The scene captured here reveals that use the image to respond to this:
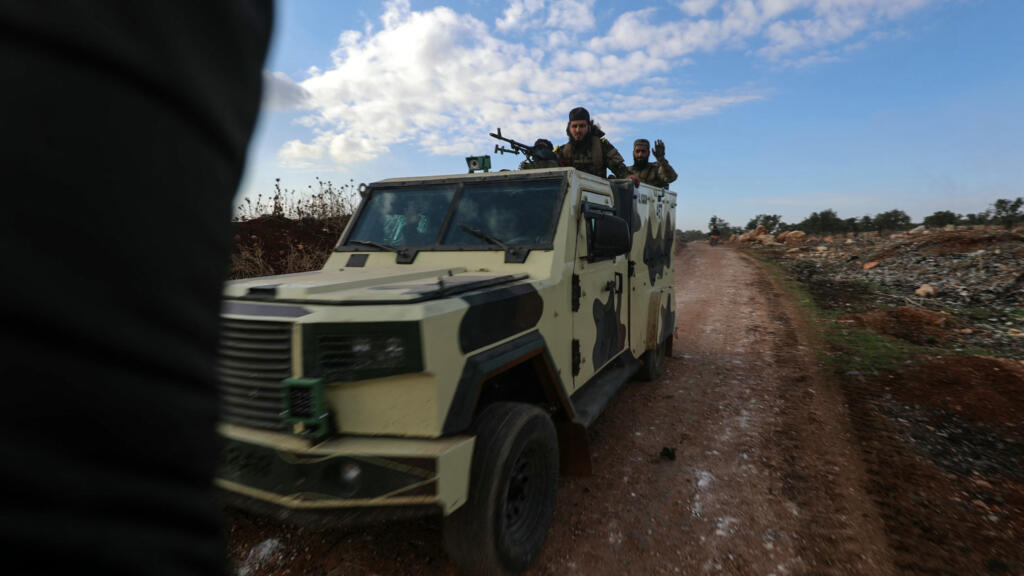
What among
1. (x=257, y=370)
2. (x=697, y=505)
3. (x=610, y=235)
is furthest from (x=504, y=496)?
(x=610, y=235)

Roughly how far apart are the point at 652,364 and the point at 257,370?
433cm

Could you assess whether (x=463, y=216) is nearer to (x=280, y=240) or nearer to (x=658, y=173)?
(x=658, y=173)

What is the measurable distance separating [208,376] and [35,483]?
0.14 metres

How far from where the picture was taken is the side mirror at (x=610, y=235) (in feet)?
11.0

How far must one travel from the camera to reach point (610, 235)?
3.39 metres

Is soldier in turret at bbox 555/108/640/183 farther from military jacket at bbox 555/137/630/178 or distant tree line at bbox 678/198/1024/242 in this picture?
distant tree line at bbox 678/198/1024/242

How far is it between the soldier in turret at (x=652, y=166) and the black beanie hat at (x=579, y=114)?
4.74 feet

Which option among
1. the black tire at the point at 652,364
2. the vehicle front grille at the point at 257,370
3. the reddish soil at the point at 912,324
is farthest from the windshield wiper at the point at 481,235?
the reddish soil at the point at 912,324

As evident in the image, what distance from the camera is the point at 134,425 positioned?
1.25 ft

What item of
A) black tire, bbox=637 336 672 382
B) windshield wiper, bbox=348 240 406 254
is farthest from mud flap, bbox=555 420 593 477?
black tire, bbox=637 336 672 382

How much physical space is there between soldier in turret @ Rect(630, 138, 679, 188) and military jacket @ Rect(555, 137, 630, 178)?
3.26 ft

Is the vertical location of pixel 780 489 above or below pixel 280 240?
below

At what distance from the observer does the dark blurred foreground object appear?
325 mm

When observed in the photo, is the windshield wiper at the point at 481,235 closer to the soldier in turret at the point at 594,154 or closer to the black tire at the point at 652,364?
the black tire at the point at 652,364
